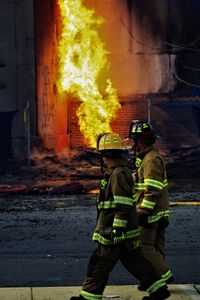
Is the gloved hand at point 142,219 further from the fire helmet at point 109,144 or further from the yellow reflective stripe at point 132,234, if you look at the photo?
the fire helmet at point 109,144

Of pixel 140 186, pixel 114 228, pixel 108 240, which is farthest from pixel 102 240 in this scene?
pixel 140 186

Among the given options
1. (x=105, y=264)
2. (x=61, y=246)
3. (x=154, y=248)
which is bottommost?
(x=61, y=246)

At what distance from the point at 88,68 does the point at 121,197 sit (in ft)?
65.6

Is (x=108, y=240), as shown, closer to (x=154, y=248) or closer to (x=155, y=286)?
(x=155, y=286)

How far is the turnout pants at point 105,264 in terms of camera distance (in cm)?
573

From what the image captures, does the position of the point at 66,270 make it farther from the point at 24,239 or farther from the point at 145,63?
the point at 145,63

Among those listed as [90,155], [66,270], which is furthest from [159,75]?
[66,270]

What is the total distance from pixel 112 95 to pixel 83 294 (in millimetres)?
19767

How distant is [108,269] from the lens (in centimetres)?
575

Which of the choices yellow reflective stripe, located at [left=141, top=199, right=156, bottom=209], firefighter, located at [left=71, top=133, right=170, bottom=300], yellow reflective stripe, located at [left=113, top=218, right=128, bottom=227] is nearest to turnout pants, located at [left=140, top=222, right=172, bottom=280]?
yellow reflective stripe, located at [left=141, top=199, right=156, bottom=209]

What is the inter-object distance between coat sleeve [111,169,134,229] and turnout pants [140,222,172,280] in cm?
79

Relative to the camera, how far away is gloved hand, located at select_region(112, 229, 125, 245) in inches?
223

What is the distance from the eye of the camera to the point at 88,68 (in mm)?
25312

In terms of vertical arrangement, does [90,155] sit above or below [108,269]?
below
